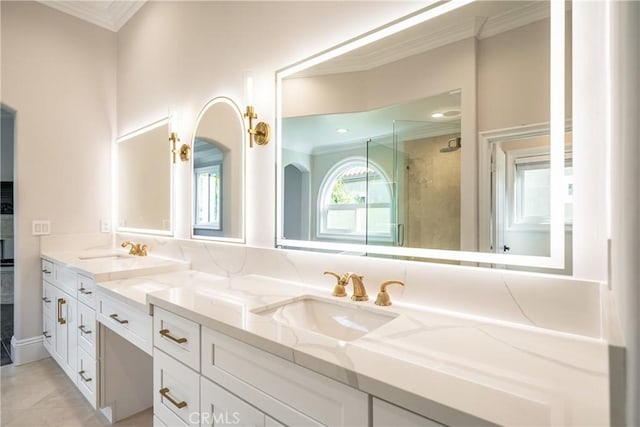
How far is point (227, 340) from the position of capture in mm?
981

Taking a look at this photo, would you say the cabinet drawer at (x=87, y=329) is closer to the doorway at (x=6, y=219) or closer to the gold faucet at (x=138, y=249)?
the gold faucet at (x=138, y=249)

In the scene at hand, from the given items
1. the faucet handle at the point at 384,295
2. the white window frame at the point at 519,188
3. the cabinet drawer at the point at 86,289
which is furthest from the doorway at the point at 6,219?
the white window frame at the point at 519,188

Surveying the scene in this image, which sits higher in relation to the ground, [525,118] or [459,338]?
[525,118]

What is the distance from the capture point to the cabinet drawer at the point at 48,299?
8.22 ft

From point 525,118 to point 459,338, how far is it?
0.70m

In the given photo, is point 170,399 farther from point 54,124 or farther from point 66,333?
point 54,124

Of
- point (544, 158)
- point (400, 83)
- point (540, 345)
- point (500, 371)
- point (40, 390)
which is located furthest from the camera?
point (40, 390)

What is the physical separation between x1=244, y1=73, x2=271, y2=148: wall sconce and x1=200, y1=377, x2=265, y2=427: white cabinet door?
116 centimetres

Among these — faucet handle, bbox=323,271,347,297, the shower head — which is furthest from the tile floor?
the shower head

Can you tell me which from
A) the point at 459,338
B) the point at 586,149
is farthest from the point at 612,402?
the point at 586,149

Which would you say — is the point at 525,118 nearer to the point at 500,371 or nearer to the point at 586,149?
the point at 586,149

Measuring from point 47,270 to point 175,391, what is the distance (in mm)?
2191

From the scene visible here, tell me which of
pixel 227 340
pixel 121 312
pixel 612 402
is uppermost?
pixel 612 402

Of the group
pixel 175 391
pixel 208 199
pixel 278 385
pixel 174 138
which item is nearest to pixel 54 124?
pixel 174 138
